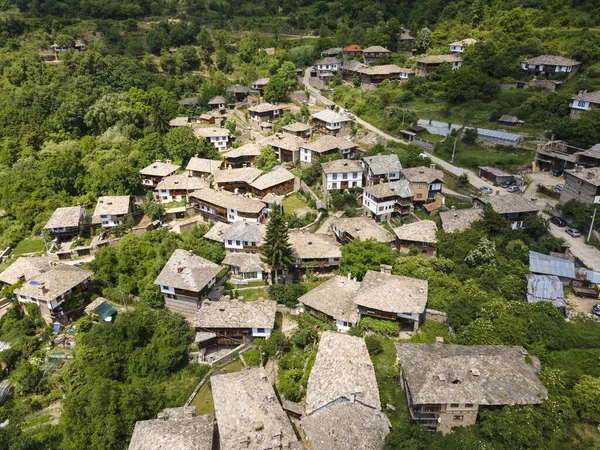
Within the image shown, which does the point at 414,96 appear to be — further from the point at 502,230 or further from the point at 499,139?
the point at 502,230

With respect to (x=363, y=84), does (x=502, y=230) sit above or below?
below

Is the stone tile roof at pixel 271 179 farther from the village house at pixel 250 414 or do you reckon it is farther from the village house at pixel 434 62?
the village house at pixel 434 62

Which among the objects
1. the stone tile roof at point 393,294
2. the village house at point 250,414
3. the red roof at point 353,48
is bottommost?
the village house at point 250,414

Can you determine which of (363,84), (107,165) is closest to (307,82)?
(363,84)

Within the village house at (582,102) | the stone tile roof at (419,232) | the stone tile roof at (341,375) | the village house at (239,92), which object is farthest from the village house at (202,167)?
the village house at (582,102)

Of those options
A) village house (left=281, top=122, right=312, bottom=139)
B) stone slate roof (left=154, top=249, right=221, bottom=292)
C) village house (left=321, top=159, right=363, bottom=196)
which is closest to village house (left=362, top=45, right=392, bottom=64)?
village house (left=281, top=122, right=312, bottom=139)

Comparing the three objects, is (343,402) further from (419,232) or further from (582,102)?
(582,102)
